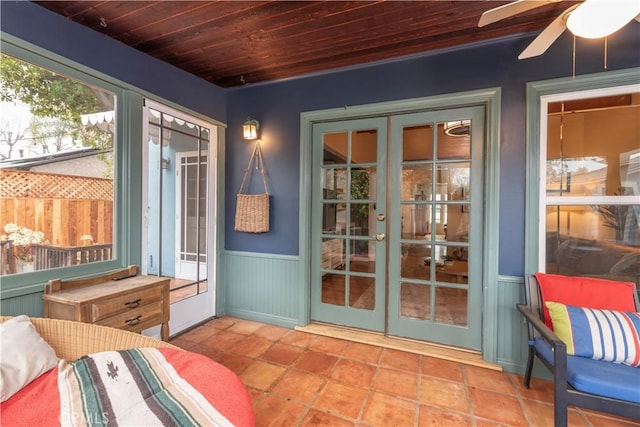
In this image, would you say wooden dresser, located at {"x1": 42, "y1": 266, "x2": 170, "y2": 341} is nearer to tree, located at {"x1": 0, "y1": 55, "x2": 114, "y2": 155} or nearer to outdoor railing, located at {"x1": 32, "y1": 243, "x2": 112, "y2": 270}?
outdoor railing, located at {"x1": 32, "y1": 243, "x2": 112, "y2": 270}

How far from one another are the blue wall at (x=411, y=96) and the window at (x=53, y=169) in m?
1.25

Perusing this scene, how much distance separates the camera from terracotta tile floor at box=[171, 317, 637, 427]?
1704mm

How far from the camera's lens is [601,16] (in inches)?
51.4

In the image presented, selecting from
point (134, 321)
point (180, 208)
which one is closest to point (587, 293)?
point (134, 321)

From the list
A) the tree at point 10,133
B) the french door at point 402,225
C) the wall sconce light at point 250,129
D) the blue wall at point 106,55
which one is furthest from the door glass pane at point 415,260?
the tree at point 10,133

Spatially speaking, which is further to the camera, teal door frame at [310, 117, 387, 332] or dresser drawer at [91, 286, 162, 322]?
teal door frame at [310, 117, 387, 332]

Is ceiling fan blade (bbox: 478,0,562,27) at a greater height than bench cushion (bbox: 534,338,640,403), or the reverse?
ceiling fan blade (bbox: 478,0,562,27)

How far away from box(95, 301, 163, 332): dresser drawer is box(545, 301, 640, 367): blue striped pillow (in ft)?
8.63

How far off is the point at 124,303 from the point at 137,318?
154 millimetres

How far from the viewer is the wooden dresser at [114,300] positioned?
167 cm

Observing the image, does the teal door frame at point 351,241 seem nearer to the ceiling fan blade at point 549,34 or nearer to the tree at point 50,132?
the ceiling fan blade at point 549,34

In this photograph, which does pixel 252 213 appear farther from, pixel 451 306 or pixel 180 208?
pixel 451 306

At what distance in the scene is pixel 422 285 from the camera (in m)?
2.60

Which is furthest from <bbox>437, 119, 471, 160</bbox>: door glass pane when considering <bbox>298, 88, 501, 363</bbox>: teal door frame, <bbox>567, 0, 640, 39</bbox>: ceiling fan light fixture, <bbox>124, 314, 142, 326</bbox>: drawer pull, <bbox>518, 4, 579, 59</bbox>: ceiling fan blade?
<bbox>124, 314, 142, 326</bbox>: drawer pull
